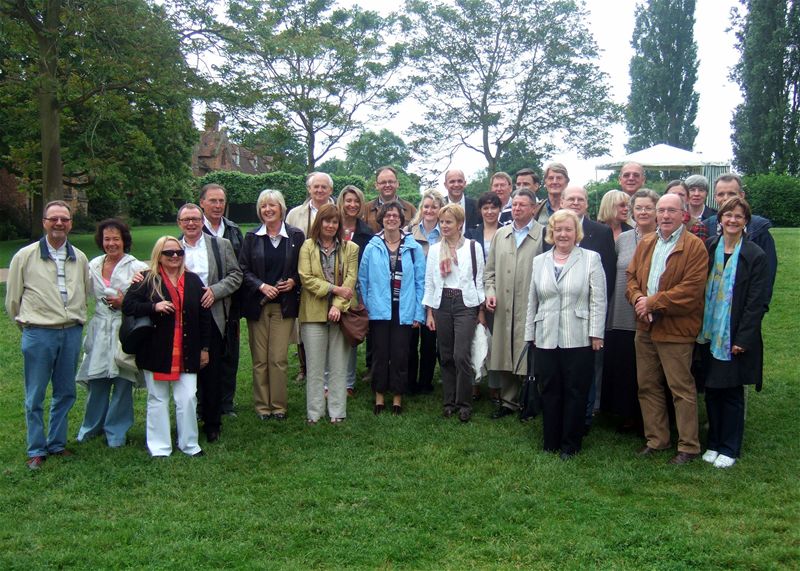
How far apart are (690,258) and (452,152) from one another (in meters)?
34.3

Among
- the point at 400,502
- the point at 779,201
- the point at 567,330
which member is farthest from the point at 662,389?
the point at 779,201

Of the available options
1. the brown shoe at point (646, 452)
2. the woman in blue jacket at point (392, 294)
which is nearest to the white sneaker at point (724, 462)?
the brown shoe at point (646, 452)

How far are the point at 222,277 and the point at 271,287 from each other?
431 millimetres

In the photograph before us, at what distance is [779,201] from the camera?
78.6ft

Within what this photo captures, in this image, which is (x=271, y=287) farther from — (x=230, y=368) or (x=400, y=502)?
(x=400, y=502)

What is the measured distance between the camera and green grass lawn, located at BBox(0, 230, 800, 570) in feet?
12.4

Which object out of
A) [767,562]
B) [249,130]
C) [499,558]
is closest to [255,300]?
[499,558]

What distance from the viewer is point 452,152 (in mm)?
38531

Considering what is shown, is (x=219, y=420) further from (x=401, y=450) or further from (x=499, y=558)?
(x=499, y=558)

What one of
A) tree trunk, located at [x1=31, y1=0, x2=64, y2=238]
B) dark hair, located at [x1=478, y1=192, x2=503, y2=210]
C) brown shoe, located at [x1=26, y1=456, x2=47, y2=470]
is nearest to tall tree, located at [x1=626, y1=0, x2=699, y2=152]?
tree trunk, located at [x1=31, y1=0, x2=64, y2=238]

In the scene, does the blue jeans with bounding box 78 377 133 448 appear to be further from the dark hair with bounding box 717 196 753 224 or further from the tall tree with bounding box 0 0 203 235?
the tall tree with bounding box 0 0 203 235

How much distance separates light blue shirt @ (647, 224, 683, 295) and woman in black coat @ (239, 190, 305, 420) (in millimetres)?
3035

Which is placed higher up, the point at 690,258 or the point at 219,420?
the point at 690,258

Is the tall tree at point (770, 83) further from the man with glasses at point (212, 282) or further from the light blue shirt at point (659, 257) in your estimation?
the man with glasses at point (212, 282)
